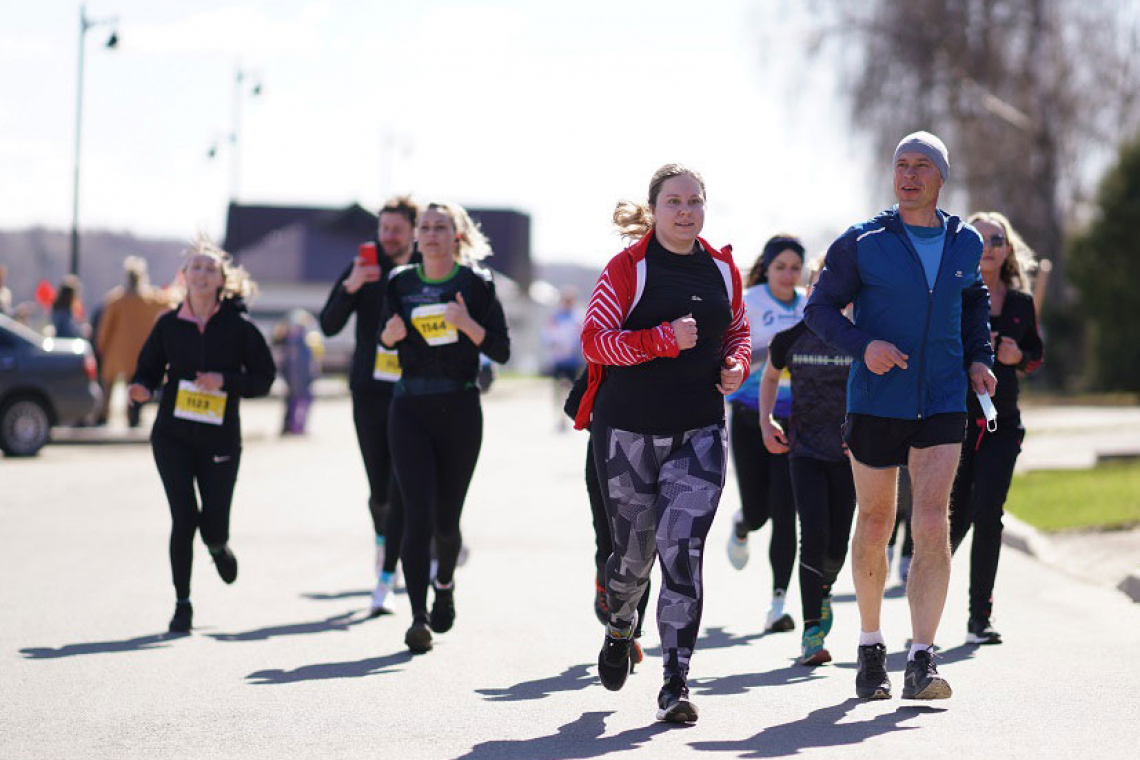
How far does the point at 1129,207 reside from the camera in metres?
42.1

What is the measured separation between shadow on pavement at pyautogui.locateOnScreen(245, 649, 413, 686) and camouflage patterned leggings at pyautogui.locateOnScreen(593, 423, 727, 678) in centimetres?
152

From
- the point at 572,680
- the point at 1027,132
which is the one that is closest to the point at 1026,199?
the point at 1027,132

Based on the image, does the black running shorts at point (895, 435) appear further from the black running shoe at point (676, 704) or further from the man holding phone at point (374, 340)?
the man holding phone at point (374, 340)

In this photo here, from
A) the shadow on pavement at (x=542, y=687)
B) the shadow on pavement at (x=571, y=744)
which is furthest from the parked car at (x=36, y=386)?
the shadow on pavement at (x=571, y=744)

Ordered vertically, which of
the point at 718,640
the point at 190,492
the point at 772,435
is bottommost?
the point at 718,640

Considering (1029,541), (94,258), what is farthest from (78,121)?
(94,258)

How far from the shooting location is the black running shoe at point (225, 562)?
9.57 m

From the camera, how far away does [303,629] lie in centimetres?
931

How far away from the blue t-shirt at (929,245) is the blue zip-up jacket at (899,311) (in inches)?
0.7

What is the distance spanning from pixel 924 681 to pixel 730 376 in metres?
1.33

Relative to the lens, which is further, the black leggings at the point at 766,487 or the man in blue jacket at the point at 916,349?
the black leggings at the point at 766,487

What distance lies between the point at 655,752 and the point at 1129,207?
38193 millimetres

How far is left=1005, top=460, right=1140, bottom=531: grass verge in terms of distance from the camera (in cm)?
1417

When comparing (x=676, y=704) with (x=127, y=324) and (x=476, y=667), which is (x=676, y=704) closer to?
(x=476, y=667)
